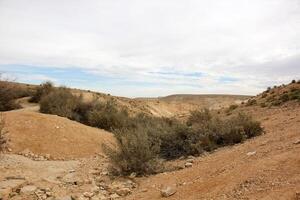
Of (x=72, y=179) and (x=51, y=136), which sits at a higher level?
(x=51, y=136)

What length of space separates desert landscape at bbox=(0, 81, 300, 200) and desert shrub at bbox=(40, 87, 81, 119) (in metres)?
4.23

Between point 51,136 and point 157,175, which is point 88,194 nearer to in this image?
point 157,175

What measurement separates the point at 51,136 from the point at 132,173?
4.67m

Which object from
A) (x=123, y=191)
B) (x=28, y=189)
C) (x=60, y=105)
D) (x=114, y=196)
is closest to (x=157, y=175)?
(x=123, y=191)

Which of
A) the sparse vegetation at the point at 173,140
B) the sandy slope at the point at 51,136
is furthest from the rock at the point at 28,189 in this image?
the sandy slope at the point at 51,136

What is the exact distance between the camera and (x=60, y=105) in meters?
19.3

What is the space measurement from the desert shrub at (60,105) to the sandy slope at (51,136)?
3474 mm

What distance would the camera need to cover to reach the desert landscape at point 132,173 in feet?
21.9

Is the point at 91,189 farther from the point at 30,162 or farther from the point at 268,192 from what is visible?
the point at 268,192

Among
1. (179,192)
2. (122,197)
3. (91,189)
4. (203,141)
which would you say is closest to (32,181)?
(91,189)

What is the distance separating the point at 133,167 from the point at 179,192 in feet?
7.18

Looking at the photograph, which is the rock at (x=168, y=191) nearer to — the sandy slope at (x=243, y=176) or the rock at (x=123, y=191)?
the sandy slope at (x=243, y=176)

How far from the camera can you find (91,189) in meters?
8.50

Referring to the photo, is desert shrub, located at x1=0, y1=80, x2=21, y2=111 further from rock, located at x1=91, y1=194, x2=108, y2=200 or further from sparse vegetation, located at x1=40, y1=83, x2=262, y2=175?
rock, located at x1=91, y1=194, x2=108, y2=200
